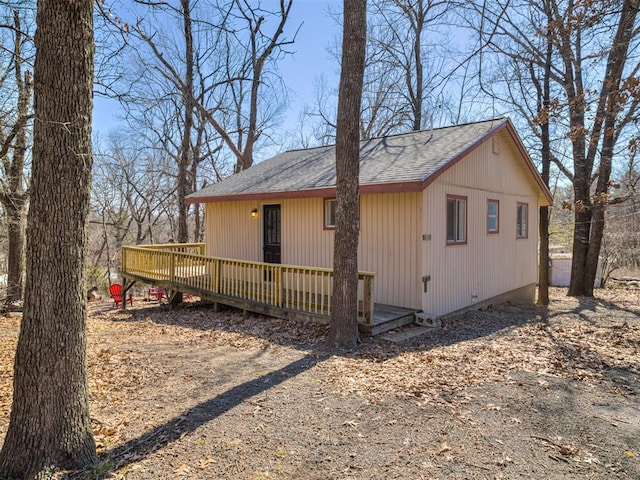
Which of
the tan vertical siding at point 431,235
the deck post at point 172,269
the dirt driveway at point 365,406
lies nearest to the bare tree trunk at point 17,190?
the deck post at point 172,269

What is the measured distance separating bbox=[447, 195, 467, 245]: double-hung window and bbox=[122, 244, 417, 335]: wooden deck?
203cm

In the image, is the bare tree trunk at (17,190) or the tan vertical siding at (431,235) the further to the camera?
the bare tree trunk at (17,190)

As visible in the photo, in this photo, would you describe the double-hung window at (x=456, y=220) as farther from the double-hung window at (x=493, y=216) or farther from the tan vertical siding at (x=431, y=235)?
the double-hung window at (x=493, y=216)

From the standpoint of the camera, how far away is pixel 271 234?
1059 centimetres

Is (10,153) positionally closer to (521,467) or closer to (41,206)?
(41,206)

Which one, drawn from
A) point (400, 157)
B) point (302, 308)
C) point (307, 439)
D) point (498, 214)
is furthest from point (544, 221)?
Result: point (307, 439)

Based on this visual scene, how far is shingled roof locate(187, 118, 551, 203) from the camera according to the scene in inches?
305

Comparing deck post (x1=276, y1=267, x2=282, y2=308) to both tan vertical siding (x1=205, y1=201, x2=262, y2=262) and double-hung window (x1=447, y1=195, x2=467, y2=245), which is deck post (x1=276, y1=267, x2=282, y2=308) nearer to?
tan vertical siding (x1=205, y1=201, x2=262, y2=262)

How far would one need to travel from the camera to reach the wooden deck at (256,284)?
723 cm

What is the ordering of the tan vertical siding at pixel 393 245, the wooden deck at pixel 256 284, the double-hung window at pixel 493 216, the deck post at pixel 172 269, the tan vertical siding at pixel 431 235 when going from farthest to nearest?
the deck post at pixel 172 269
the double-hung window at pixel 493 216
the tan vertical siding at pixel 431 235
the tan vertical siding at pixel 393 245
the wooden deck at pixel 256 284

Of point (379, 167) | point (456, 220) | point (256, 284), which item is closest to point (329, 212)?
point (379, 167)

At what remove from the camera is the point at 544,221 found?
12.6 meters

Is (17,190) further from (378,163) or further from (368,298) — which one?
(368,298)

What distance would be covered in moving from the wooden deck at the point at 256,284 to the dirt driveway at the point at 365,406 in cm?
49
